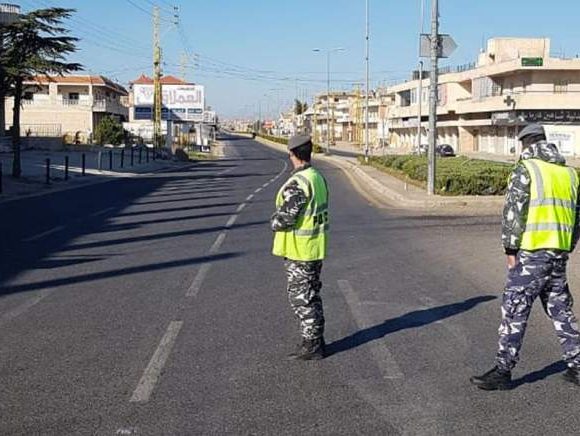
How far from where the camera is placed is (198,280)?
33.8 feet

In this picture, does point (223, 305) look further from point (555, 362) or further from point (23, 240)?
point (23, 240)

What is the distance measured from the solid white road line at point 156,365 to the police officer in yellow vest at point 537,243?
2.28m

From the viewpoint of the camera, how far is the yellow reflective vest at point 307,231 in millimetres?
6477

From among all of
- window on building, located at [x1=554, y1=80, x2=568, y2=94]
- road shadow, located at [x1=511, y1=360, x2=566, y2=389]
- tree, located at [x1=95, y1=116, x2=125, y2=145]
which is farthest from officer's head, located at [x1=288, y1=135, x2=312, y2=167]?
window on building, located at [x1=554, y1=80, x2=568, y2=94]

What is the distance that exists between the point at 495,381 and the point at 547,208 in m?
1.24

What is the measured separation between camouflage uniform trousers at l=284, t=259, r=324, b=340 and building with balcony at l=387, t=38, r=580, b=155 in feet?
204

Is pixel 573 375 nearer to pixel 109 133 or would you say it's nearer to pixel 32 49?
pixel 32 49

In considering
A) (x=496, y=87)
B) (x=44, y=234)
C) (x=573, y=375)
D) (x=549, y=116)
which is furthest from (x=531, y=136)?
(x=496, y=87)

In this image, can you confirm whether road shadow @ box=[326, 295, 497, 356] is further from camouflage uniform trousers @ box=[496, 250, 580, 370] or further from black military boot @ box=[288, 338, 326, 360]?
camouflage uniform trousers @ box=[496, 250, 580, 370]

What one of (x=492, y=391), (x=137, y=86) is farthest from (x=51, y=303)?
(x=137, y=86)

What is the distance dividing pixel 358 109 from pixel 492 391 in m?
113

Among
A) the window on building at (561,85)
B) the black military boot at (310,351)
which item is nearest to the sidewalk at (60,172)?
the black military boot at (310,351)

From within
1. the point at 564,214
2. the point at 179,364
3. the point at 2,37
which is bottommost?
the point at 179,364

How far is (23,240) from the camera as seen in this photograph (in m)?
14.2
